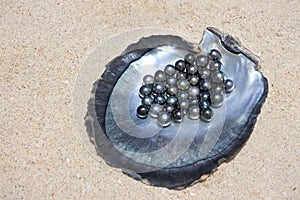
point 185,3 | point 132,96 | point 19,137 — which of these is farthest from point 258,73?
point 19,137

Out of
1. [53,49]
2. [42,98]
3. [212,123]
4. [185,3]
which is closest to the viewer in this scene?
[212,123]

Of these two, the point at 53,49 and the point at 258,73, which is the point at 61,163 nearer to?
the point at 53,49

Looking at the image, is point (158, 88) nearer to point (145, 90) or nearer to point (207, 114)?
point (145, 90)

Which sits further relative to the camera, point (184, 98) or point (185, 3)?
point (185, 3)

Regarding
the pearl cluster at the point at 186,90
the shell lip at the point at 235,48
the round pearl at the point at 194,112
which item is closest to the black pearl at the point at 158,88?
the pearl cluster at the point at 186,90

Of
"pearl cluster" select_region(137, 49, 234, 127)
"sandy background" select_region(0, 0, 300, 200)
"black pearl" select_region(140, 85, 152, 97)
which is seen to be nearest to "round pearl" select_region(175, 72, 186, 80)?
"pearl cluster" select_region(137, 49, 234, 127)

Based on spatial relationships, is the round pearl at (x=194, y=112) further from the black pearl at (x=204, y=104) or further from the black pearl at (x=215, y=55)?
the black pearl at (x=215, y=55)

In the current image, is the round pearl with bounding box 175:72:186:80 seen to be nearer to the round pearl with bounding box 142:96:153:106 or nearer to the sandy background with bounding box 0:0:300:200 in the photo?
the round pearl with bounding box 142:96:153:106

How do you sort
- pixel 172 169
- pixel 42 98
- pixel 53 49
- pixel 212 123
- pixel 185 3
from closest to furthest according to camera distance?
pixel 172 169
pixel 212 123
pixel 42 98
pixel 53 49
pixel 185 3
